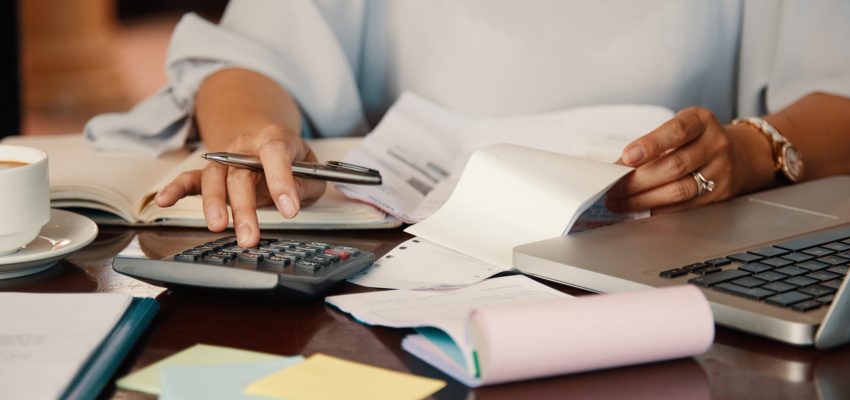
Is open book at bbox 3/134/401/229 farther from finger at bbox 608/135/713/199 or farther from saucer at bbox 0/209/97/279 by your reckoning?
finger at bbox 608/135/713/199

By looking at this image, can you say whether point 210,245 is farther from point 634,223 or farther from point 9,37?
point 9,37

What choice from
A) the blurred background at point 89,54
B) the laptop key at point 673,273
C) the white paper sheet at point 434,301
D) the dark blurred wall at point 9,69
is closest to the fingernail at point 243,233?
the white paper sheet at point 434,301

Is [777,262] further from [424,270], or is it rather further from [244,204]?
[244,204]

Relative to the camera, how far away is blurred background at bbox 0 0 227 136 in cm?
Answer: 521

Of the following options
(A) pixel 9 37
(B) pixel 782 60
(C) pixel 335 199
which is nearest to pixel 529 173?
(C) pixel 335 199

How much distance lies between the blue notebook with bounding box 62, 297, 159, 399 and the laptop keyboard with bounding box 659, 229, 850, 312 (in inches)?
14.5

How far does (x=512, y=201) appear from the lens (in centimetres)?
93

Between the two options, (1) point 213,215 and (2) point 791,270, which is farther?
(1) point 213,215

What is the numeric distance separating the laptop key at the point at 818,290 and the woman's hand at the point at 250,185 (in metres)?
0.42

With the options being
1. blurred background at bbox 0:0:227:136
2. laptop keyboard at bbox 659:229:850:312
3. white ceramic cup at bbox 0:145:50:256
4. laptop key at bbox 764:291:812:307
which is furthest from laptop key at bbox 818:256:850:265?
blurred background at bbox 0:0:227:136

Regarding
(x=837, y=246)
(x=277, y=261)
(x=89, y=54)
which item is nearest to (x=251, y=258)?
(x=277, y=261)

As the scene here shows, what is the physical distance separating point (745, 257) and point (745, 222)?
0.16 meters

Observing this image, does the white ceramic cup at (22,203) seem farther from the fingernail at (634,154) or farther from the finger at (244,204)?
the fingernail at (634,154)

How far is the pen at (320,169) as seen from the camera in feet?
3.07
